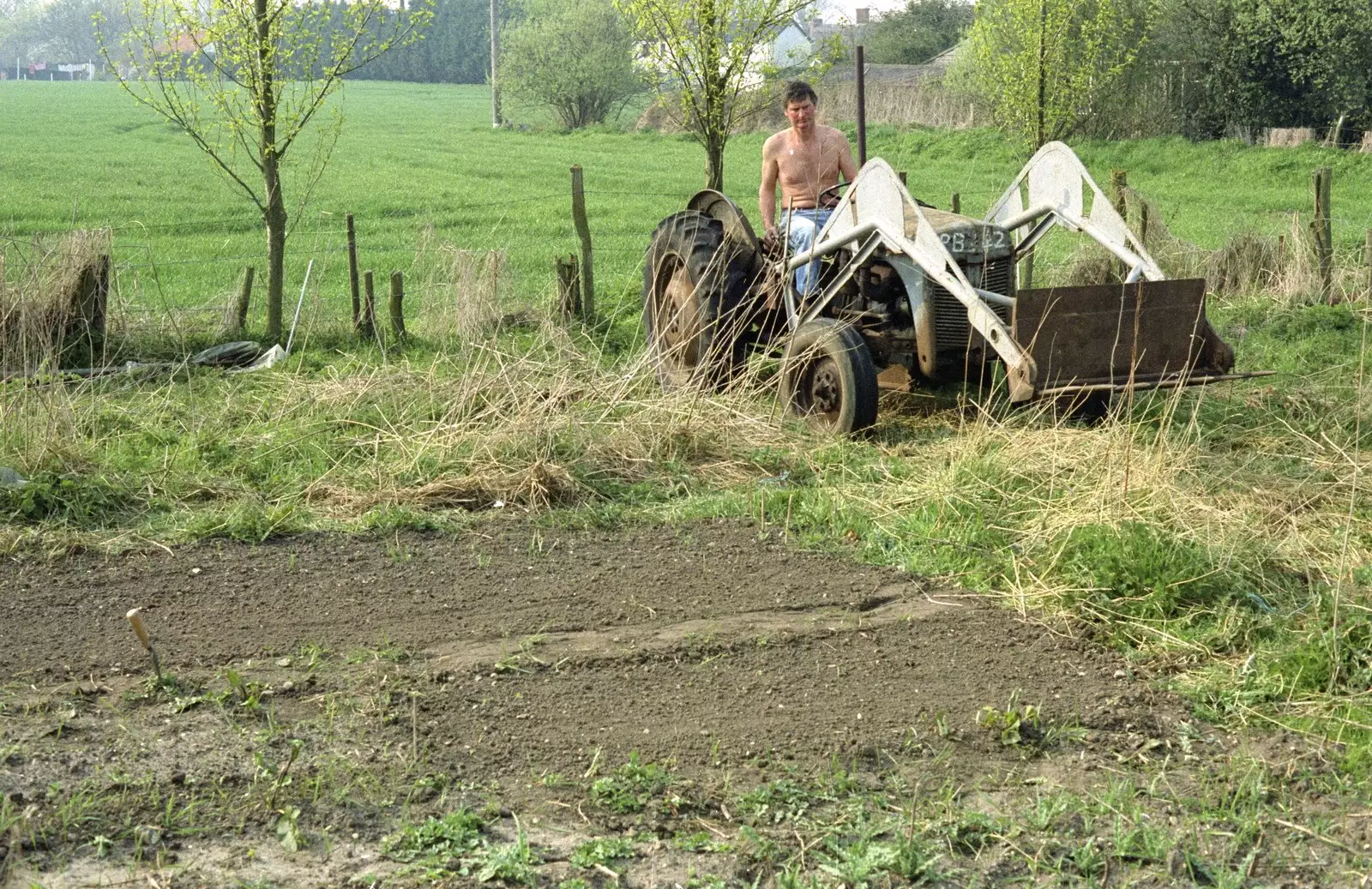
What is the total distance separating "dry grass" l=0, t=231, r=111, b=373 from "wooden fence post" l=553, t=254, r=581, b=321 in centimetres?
352

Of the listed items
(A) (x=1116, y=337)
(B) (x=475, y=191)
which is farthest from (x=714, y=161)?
(B) (x=475, y=191)

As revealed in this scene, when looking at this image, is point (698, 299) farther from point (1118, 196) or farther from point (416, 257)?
point (1118, 196)

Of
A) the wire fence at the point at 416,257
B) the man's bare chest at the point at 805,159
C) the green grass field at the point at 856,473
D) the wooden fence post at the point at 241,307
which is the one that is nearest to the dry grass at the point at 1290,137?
the wire fence at the point at 416,257

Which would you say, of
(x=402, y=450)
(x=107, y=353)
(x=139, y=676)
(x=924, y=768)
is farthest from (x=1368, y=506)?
(x=107, y=353)

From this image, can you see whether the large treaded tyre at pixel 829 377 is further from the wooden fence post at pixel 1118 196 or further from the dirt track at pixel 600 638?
the wooden fence post at pixel 1118 196

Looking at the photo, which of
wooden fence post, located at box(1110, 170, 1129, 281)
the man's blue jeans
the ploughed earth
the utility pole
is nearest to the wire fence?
wooden fence post, located at box(1110, 170, 1129, 281)

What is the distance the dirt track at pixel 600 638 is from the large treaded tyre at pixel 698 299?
2.34 meters

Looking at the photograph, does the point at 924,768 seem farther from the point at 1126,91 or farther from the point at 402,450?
the point at 1126,91

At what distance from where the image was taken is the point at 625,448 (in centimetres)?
767

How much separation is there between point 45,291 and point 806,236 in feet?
18.1

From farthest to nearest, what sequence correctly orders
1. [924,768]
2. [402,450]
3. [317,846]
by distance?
[402,450], [924,768], [317,846]

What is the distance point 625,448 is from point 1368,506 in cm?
374

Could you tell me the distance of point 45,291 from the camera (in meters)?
10.1

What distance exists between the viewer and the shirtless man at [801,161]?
898 cm
